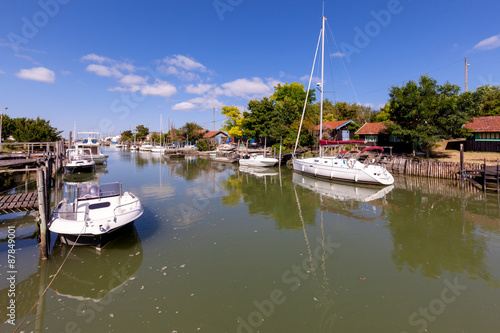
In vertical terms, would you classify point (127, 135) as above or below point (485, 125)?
above

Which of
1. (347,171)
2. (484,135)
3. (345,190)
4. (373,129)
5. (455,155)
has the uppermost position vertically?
(373,129)

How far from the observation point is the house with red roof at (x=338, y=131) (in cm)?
4588

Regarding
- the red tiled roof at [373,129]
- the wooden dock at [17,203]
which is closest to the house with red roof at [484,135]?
the red tiled roof at [373,129]

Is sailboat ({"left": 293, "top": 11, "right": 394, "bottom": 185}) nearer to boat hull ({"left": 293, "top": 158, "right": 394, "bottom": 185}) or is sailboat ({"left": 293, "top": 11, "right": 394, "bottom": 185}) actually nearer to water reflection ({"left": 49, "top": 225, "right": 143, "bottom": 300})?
boat hull ({"left": 293, "top": 158, "right": 394, "bottom": 185})

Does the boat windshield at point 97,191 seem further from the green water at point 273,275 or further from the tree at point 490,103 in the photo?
the tree at point 490,103

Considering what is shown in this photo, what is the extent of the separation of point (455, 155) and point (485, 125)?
4.87 meters

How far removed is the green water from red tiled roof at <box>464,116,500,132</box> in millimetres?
21687

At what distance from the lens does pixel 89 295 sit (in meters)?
7.02

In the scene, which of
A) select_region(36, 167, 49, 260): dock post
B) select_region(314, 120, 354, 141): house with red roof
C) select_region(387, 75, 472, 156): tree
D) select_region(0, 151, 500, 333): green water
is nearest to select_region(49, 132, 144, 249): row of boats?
select_region(36, 167, 49, 260): dock post

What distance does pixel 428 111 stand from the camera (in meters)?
28.1

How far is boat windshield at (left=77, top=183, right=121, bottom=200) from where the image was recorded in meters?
10.9

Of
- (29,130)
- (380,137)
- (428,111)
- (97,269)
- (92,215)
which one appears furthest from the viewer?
(380,137)

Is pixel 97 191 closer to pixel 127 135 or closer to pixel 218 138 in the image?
pixel 218 138

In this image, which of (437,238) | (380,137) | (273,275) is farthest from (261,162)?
(273,275)
